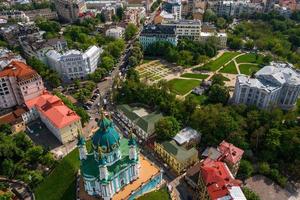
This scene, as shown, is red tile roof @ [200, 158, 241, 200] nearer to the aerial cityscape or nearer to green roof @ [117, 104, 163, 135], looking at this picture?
the aerial cityscape

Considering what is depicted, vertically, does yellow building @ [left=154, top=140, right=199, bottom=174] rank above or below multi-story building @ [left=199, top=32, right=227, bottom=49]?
below

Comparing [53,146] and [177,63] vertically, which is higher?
[177,63]

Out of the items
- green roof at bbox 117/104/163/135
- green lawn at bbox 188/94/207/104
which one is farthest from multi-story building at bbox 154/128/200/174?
green lawn at bbox 188/94/207/104

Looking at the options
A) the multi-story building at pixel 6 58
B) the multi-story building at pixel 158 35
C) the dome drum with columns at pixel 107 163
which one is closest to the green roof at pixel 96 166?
the dome drum with columns at pixel 107 163

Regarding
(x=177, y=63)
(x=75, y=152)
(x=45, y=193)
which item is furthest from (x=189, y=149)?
(x=177, y=63)

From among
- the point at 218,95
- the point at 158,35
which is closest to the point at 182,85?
the point at 218,95

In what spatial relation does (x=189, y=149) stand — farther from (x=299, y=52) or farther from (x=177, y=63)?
(x=299, y=52)
